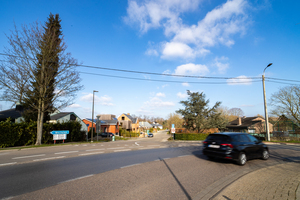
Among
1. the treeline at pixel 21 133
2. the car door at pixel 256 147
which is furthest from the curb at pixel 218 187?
the treeline at pixel 21 133

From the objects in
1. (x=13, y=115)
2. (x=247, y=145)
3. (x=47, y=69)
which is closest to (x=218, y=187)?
(x=247, y=145)

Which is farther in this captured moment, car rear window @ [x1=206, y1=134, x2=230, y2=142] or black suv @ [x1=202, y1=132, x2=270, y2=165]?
car rear window @ [x1=206, y1=134, x2=230, y2=142]

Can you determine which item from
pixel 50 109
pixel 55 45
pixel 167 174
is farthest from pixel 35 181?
pixel 55 45

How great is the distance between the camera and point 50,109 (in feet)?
59.2

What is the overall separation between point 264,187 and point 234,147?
2.87 metres

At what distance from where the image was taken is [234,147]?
754 centimetres

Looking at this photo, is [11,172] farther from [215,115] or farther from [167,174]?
[215,115]

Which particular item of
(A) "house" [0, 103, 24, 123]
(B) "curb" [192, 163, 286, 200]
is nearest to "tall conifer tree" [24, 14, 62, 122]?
(A) "house" [0, 103, 24, 123]

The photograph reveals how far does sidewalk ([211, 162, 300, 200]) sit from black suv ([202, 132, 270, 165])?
4.39 feet

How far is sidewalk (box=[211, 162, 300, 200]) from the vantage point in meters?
4.11

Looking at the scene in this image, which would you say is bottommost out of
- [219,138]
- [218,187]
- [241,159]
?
[218,187]

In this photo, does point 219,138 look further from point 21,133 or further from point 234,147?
point 21,133

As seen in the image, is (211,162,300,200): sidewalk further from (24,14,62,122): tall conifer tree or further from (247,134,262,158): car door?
(24,14,62,122): tall conifer tree

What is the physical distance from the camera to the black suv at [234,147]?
7.55 m
